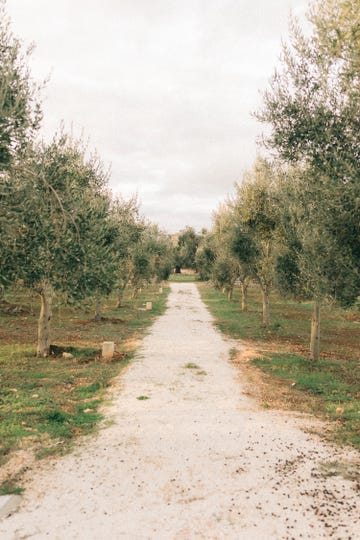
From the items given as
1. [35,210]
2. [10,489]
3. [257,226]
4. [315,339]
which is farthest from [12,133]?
[257,226]

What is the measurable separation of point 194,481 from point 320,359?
13.3 meters

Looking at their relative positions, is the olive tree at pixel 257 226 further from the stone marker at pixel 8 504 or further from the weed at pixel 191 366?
the stone marker at pixel 8 504

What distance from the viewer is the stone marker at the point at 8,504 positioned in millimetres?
6543

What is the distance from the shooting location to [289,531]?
6.21 metres

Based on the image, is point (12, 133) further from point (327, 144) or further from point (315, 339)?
point (315, 339)

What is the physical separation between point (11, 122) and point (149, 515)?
9.45 meters

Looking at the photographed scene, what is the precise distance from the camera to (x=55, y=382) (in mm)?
14039

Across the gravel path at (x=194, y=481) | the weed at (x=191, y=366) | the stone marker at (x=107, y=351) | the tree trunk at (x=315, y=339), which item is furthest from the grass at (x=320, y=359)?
the stone marker at (x=107, y=351)

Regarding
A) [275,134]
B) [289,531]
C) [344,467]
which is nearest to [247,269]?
[275,134]

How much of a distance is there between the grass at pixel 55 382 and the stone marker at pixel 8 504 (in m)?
1.44

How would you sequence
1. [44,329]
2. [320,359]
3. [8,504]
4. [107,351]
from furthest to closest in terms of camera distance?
[320,359] → [44,329] → [107,351] → [8,504]

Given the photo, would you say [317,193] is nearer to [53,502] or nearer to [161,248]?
[53,502]

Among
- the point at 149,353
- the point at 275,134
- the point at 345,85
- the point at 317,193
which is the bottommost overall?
the point at 149,353

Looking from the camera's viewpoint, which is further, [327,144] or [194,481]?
[327,144]
